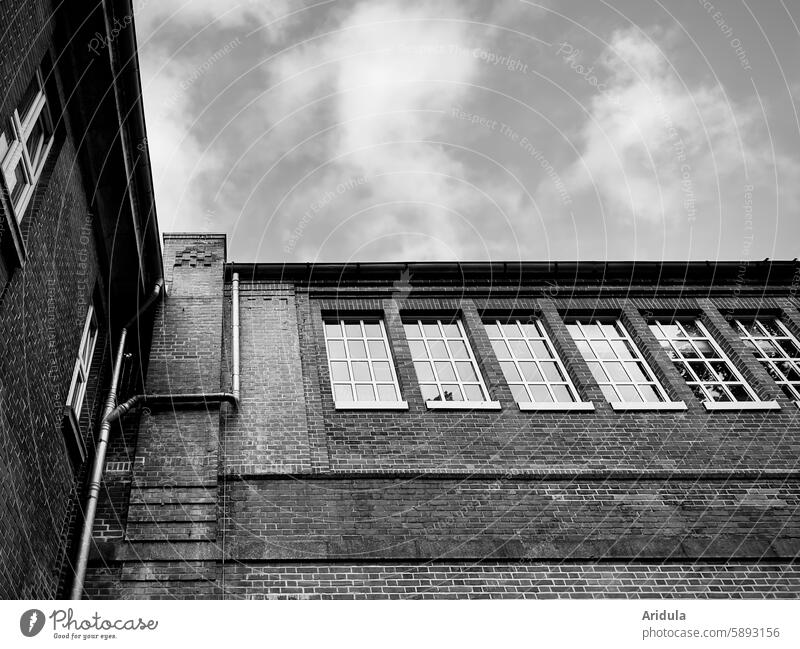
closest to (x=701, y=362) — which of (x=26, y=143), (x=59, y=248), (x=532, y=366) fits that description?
(x=532, y=366)

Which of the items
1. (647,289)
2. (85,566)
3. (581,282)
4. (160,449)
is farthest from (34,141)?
(647,289)

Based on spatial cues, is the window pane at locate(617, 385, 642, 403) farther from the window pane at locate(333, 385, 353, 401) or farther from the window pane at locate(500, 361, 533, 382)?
the window pane at locate(333, 385, 353, 401)

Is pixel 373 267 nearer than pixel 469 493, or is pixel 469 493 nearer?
pixel 469 493

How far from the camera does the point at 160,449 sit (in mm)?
8781

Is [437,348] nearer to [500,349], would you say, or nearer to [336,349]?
[500,349]

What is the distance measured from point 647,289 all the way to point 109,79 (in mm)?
9179

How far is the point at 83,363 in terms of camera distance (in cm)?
966

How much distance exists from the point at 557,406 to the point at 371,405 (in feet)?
8.48

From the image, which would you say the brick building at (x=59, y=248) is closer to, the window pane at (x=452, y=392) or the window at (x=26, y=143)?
the window at (x=26, y=143)

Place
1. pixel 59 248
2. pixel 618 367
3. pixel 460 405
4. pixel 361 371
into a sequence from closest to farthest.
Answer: pixel 59 248 → pixel 460 405 → pixel 361 371 → pixel 618 367

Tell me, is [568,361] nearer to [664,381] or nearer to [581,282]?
[664,381]

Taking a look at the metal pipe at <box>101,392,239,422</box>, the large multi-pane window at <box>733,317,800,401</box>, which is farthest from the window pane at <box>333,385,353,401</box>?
the large multi-pane window at <box>733,317,800,401</box>

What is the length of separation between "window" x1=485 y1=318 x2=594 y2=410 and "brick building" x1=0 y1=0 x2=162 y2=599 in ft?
17.9

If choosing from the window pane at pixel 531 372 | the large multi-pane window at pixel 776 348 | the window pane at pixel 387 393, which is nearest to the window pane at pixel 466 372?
the window pane at pixel 531 372
